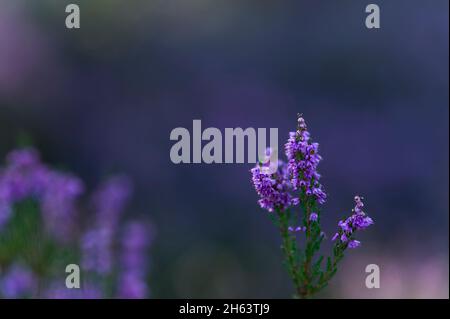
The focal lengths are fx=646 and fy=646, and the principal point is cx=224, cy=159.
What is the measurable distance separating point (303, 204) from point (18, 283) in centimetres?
276

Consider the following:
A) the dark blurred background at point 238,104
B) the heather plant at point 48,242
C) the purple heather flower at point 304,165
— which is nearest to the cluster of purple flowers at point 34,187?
the heather plant at point 48,242

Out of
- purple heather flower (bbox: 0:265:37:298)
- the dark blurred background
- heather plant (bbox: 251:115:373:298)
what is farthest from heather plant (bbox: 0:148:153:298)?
the dark blurred background

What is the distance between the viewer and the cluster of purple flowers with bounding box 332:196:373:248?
271 cm

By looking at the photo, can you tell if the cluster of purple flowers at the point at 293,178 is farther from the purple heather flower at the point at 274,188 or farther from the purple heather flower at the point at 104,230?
the purple heather flower at the point at 104,230

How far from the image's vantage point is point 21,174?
4418mm

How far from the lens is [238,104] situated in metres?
13.9

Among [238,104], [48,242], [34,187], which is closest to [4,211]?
[34,187]

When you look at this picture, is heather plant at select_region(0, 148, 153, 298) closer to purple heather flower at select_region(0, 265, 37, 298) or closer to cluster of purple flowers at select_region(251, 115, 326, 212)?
purple heather flower at select_region(0, 265, 37, 298)

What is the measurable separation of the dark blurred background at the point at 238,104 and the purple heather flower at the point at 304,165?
26.8 ft

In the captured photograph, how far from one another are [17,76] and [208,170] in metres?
4.70

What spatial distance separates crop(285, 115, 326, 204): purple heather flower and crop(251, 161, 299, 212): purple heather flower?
5 centimetres

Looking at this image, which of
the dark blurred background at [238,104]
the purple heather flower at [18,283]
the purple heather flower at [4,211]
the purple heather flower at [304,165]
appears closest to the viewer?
the purple heather flower at [304,165]

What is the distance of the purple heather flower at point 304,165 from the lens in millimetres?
2676

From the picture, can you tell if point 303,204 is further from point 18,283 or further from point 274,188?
point 18,283
